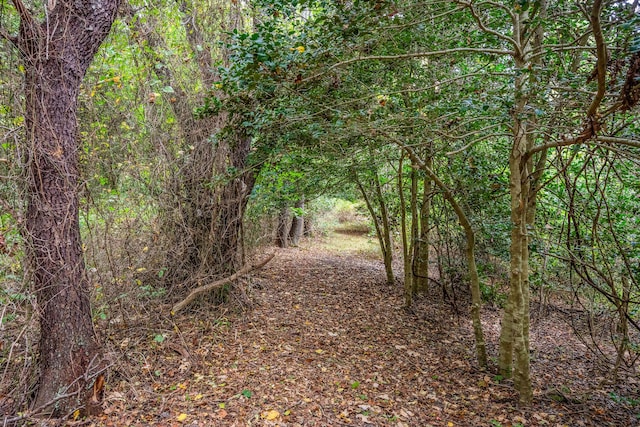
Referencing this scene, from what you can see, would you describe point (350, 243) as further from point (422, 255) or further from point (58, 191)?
point (58, 191)

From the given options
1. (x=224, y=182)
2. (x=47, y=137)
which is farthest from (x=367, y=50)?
(x=47, y=137)

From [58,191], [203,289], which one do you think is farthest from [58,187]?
[203,289]

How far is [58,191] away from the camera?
2.81 meters

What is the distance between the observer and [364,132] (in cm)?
355

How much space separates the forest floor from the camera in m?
3.16

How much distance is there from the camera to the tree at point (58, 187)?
8.93ft

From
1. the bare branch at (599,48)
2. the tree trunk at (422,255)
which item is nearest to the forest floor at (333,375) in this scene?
the tree trunk at (422,255)

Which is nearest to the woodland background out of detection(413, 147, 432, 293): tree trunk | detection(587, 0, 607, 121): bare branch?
detection(587, 0, 607, 121): bare branch

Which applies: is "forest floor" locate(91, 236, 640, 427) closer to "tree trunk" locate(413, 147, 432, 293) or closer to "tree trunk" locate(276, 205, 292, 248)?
"tree trunk" locate(413, 147, 432, 293)

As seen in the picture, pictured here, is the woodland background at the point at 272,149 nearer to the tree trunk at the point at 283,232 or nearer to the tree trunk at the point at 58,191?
the tree trunk at the point at 58,191

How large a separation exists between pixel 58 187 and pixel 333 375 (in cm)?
332

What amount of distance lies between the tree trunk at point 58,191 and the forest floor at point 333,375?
49 cm

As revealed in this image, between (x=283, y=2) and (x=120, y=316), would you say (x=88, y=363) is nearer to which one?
(x=120, y=316)

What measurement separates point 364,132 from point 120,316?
135 inches
